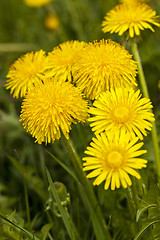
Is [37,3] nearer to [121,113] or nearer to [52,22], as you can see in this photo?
[52,22]

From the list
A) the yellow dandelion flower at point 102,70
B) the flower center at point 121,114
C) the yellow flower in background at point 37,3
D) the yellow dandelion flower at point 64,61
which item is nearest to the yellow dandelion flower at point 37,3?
the yellow flower in background at point 37,3

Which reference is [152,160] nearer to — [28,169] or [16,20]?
[28,169]

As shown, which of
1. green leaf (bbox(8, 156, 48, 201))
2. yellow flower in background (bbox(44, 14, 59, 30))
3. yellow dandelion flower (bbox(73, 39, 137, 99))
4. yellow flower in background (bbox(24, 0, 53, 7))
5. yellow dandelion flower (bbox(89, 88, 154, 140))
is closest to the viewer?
yellow dandelion flower (bbox(89, 88, 154, 140))

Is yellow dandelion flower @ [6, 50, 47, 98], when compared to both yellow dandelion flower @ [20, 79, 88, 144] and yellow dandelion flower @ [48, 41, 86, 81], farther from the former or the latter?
yellow dandelion flower @ [20, 79, 88, 144]

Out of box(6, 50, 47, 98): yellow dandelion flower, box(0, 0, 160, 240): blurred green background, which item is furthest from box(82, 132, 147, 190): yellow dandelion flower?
box(6, 50, 47, 98): yellow dandelion flower

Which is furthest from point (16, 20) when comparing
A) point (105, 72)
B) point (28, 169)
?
point (105, 72)

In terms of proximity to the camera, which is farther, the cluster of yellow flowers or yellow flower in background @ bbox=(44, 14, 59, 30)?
yellow flower in background @ bbox=(44, 14, 59, 30)
